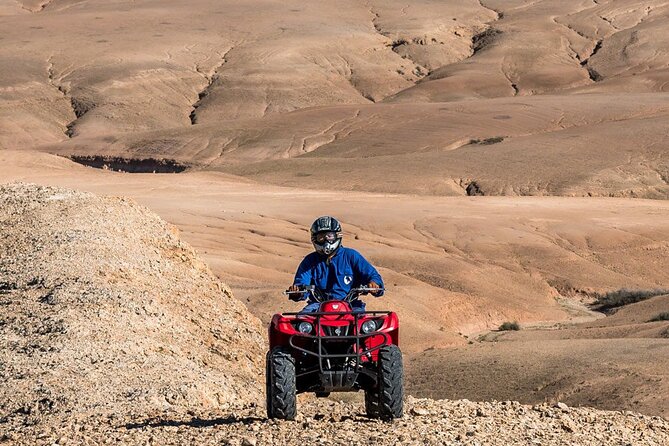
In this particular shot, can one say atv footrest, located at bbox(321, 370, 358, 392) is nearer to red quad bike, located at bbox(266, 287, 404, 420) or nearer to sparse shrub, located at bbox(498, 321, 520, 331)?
red quad bike, located at bbox(266, 287, 404, 420)

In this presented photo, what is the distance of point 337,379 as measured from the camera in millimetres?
8336

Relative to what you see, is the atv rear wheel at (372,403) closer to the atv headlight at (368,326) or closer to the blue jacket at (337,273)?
the atv headlight at (368,326)

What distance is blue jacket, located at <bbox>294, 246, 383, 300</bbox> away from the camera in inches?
351

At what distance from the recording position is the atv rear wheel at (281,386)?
27.1ft

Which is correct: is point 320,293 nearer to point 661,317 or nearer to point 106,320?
point 106,320

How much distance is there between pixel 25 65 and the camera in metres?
105

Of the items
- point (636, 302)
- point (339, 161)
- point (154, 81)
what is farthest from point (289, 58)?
point (636, 302)

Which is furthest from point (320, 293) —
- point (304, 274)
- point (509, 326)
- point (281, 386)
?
point (509, 326)

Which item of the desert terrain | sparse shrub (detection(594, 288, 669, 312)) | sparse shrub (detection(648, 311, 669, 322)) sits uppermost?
the desert terrain

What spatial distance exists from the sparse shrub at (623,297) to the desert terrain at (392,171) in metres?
0.61

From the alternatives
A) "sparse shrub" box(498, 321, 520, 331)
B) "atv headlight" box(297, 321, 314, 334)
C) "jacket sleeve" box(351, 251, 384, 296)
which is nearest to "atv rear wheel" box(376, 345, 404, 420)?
"atv headlight" box(297, 321, 314, 334)

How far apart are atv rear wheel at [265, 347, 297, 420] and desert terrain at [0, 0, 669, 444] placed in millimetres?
179

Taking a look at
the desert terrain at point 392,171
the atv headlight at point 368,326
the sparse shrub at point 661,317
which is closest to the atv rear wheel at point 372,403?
the desert terrain at point 392,171

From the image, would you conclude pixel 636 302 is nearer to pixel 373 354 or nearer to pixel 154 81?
pixel 373 354
